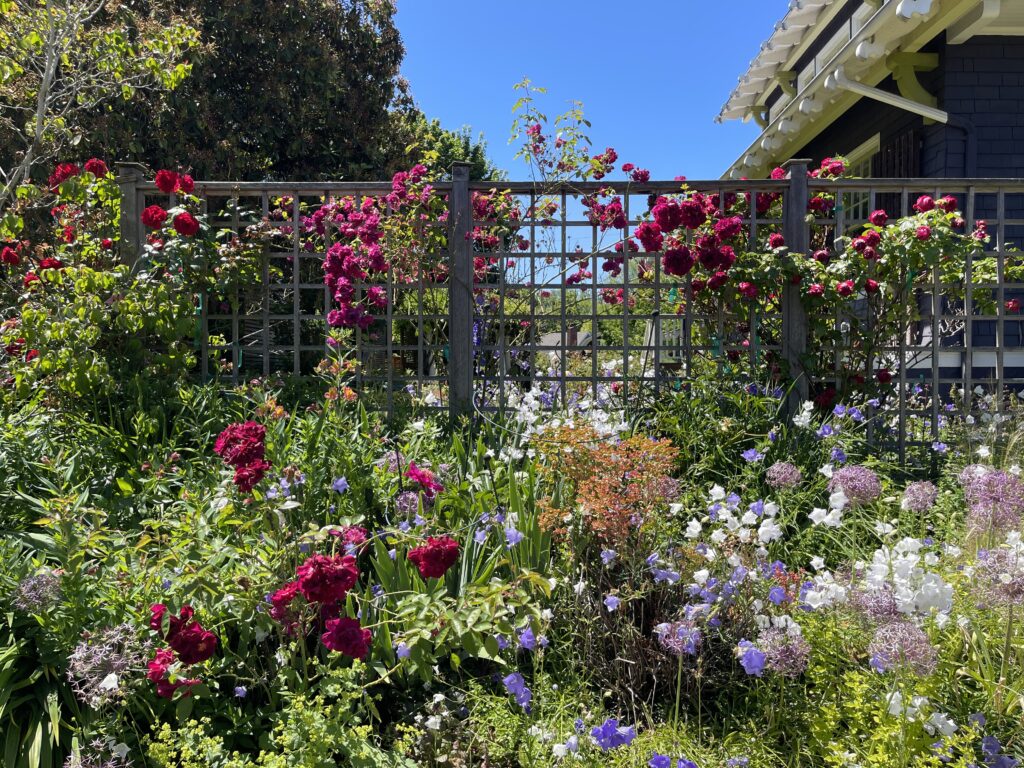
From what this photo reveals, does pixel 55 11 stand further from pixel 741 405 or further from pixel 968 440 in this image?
pixel 968 440

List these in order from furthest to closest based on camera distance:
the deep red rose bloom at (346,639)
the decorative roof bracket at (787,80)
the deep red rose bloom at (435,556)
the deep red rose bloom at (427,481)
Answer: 1. the decorative roof bracket at (787,80)
2. the deep red rose bloom at (427,481)
3. the deep red rose bloom at (435,556)
4. the deep red rose bloom at (346,639)

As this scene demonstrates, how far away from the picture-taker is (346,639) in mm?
1747

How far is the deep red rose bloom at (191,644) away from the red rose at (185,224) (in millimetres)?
2960

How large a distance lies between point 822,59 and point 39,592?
29.7 feet

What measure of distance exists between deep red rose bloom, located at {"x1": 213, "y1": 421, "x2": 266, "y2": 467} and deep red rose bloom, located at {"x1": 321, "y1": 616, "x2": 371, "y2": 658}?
1.79 ft

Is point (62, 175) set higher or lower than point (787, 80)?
lower

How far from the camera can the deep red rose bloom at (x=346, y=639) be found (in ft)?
5.72

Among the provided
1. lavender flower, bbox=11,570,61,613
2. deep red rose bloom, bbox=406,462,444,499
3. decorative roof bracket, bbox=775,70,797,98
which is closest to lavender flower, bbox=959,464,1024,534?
deep red rose bloom, bbox=406,462,444,499

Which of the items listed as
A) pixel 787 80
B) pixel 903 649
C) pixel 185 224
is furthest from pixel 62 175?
pixel 787 80

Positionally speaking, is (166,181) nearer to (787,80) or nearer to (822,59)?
(822,59)

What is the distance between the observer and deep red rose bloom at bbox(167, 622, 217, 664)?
5.66 ft

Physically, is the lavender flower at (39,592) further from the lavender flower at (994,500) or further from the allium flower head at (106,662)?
the lavender flower at (994,500)

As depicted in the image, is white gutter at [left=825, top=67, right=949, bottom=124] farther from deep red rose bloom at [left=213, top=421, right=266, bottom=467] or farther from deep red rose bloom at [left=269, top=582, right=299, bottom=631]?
deep red rose bloom at [left=269, top=582, right=299, bottom=631]

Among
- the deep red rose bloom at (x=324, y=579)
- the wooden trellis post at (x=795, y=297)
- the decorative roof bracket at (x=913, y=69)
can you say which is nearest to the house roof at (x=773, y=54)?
the decorative roof bracket at (x=913, y=69)
